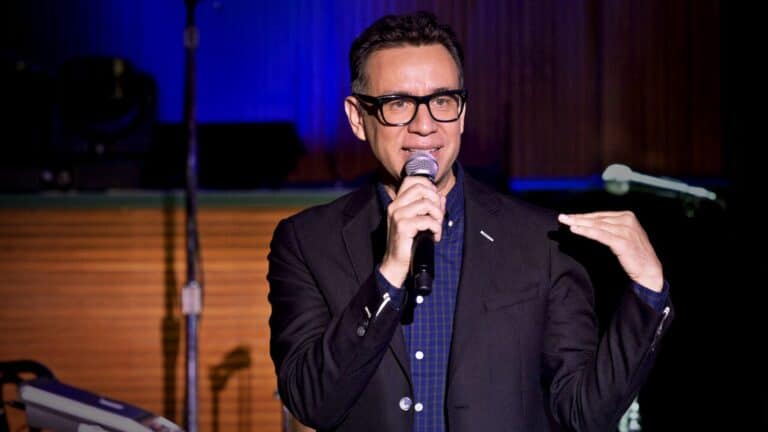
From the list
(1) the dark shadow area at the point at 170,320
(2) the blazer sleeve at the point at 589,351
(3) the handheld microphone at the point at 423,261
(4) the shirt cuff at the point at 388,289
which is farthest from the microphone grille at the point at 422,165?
(1) the dark shadow area at the point at 170,320

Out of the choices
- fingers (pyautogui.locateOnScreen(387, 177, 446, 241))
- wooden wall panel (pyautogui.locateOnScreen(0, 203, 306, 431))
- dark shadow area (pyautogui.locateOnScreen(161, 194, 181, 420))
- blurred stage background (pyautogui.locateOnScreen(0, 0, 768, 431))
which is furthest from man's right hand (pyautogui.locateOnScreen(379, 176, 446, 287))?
dark shadow area (pyautogui.locateOnScreen(161, 194, 181, 420))

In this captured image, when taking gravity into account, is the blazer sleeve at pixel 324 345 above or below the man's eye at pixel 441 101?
below

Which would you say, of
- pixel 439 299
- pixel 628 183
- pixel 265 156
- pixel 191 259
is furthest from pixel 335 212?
pixel 265 156

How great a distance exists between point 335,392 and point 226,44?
19.1 feet

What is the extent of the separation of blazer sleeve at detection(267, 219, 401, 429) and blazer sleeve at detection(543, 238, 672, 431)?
0.38m

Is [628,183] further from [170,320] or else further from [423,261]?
[423,261]

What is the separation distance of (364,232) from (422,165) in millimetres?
287

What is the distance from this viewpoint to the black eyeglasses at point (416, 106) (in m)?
1.59

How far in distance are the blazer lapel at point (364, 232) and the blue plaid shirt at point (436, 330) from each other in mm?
119

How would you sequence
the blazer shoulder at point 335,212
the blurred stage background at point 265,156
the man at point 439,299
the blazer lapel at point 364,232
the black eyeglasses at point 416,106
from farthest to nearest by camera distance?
the blurred stage background at point 265,156
the blazer shoulder at point 335,212
the blazer lapel at point 364,232
the black eyeglasses at point 416,106
the man at point 439,299

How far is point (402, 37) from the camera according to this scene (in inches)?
64.6

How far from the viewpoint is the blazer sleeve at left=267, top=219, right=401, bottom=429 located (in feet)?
4.77

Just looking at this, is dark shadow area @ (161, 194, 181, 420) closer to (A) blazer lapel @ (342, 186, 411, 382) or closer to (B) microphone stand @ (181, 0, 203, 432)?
(B) microphone stand @ (181, 0, 203, 432)

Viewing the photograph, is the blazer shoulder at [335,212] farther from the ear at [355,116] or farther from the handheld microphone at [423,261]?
the handheld microphone at [423,261]
